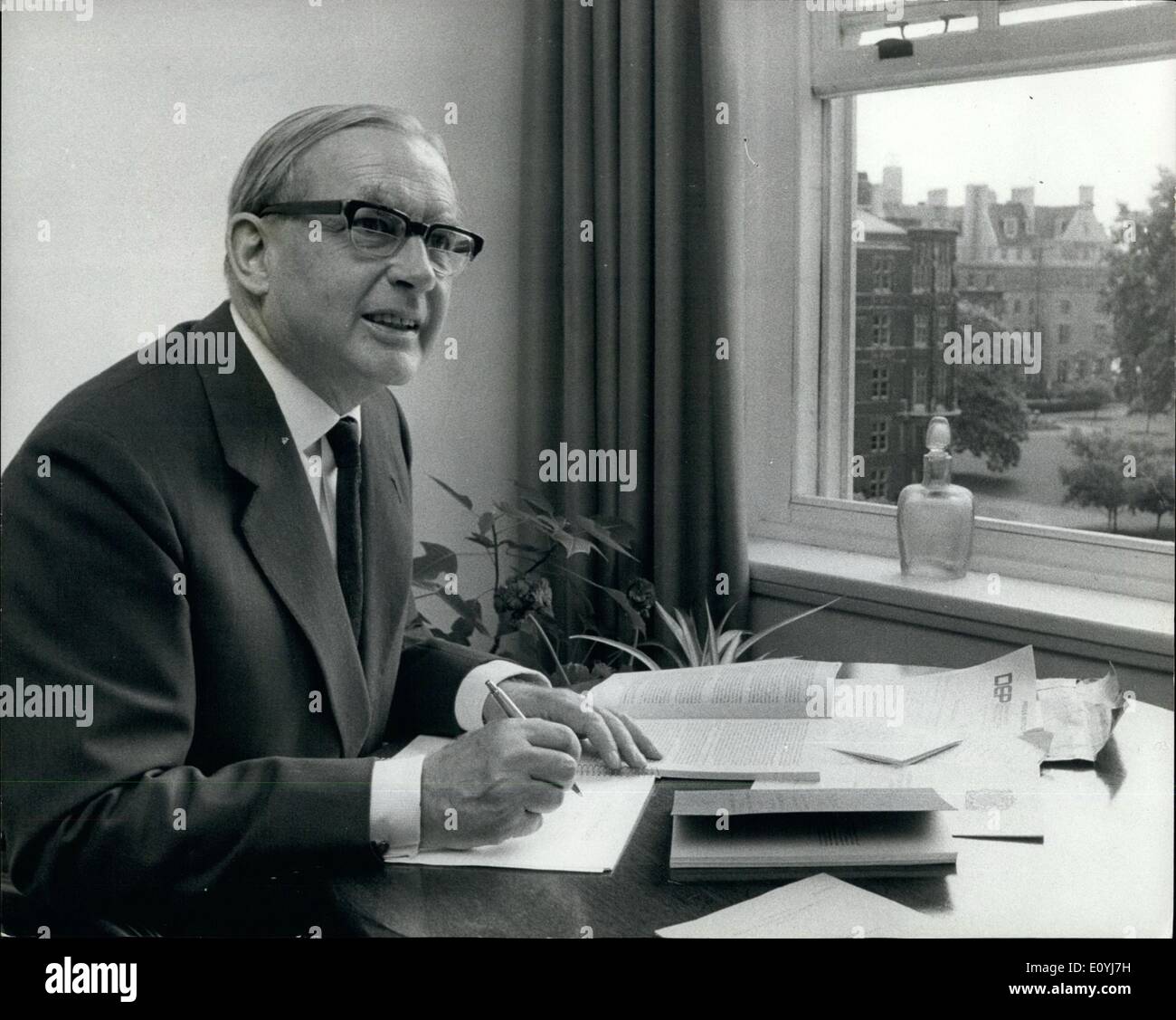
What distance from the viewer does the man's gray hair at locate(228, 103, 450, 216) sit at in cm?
106

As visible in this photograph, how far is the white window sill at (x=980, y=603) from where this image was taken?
107 cm

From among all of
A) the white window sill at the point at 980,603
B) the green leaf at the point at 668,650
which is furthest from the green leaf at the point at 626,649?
the white window sill at the point at 980,603

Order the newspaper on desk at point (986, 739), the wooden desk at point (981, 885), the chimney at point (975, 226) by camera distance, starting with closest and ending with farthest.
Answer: the wooden desk at point (981, 885) → the newspaper on desk at point (986, 739) → the chimney at point (975, 226)

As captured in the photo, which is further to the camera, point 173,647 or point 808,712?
point 808,712

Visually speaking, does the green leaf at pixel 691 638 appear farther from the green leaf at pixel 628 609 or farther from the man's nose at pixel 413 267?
the man's nose at pixel 413 267

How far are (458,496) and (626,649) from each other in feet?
0.74

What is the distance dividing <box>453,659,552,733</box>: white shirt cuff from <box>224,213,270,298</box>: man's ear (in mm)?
411

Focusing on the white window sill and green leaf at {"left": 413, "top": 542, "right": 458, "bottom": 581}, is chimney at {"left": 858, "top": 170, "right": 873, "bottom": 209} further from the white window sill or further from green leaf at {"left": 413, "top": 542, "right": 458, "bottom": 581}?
green leaf at {"left": 413, "top": 542, "right": 458, "bottom": 581}

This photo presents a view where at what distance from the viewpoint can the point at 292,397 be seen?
106cm

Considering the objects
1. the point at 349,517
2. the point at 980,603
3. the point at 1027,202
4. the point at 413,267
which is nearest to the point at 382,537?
the point at 349,517

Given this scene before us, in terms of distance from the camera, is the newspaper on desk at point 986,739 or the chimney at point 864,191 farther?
the chimney at point 864,191

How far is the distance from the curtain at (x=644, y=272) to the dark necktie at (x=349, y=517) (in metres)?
0.17

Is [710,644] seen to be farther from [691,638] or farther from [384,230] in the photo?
[384,230]

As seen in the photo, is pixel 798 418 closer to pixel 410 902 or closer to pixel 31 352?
pixel 410 902
